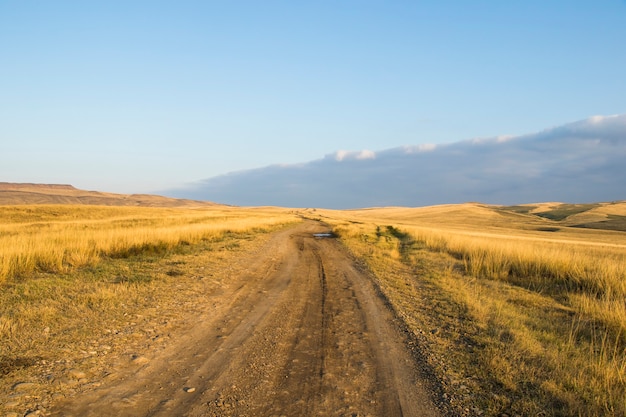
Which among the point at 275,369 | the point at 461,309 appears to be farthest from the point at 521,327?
the point at 275,369

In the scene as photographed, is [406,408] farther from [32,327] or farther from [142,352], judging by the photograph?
[32,327]

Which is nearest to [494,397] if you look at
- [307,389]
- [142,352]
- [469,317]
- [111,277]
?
[307,389]

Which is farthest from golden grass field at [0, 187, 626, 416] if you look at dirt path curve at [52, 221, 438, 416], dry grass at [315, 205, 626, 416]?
dirt path curve at [52, 221, 438, 416]

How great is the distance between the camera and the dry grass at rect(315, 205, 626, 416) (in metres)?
4.70

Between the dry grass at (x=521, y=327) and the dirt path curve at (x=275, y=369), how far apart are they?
0.76 metres

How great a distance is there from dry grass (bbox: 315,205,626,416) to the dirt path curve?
76 centimetres

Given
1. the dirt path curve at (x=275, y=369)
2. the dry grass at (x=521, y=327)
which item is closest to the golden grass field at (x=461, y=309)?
the dry grass at (x=521, y=327)

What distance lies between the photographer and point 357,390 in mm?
4695

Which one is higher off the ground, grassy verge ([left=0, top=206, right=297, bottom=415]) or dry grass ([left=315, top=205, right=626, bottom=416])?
grassy verge ([left=0, top=206, right=297, bottom=415])

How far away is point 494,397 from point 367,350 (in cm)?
195

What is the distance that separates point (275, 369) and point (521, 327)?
5080 millimetres

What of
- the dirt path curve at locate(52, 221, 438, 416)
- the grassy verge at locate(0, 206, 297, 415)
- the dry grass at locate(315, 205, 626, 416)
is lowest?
the dry grass at locate(315, 205, 626, 416)

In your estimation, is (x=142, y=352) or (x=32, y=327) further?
(x=32, y=327)

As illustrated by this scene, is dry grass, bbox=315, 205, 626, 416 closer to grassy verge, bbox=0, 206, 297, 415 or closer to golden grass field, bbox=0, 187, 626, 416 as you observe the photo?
golden grass field, bbox=0, 187, 626, 416
